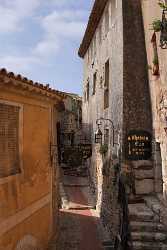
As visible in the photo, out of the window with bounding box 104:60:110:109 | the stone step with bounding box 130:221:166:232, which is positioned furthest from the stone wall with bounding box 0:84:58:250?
the window with bounding box 104:60:110:109

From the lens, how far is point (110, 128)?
48.3ft

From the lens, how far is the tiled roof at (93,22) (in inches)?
667

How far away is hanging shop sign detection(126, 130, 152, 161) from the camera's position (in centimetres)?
1199

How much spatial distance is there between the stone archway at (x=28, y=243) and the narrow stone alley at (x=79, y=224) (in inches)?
56.6

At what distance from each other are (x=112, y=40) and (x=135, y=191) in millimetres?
5611

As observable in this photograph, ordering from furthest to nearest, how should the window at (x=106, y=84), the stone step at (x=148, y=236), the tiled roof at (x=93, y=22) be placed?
the tiled roof at (x=93, y=22)
the window at (x=106, y=84)
the stone step at (x=148, y=236)

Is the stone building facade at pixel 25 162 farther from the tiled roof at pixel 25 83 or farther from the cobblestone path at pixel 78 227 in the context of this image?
the cobblestone path at pixel 78 227

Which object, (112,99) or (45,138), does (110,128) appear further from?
(45,138)

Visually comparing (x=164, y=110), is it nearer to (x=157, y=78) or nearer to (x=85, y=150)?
(x=157, y=78)

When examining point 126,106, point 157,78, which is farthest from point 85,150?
point 157,78

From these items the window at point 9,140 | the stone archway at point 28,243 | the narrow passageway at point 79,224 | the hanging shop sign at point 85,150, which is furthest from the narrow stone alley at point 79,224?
the window at point 9,140

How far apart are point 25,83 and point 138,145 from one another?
5.35 meters

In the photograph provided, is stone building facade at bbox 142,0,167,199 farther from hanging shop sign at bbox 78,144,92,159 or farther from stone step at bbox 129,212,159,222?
hanging shop sign at bbox 78,144,92,159

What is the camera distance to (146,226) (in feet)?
35.0
